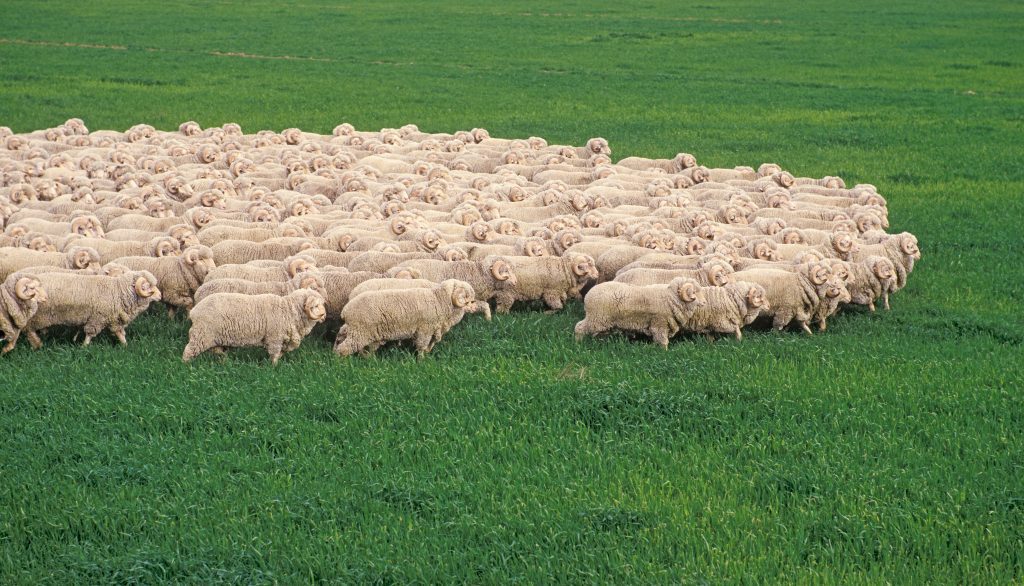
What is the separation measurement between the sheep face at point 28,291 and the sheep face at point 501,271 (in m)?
4.04

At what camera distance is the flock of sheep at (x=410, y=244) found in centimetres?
1050

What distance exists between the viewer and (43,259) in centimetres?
1147

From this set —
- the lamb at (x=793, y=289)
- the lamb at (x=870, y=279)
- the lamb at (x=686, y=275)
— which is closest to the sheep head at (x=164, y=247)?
the lamb at (x=686, y=275)

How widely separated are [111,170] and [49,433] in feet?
27.1

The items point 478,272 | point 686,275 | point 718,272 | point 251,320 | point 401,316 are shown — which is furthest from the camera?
point 478,272

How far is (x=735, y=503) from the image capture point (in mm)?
7590

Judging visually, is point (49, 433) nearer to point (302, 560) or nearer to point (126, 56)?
point (302, 560)

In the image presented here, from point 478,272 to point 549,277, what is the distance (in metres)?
0.72

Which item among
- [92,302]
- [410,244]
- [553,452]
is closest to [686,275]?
[410,244]

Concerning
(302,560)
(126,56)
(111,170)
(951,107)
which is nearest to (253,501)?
(302,560)

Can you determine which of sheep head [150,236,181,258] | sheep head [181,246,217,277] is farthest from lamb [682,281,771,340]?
sheep head [150,236,181,258]

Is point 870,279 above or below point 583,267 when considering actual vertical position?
above

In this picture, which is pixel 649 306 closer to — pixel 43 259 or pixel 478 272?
pixel 478 272

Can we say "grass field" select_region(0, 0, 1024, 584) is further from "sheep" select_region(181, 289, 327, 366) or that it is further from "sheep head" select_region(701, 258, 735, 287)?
"sheep head" select_region(701, 258, 735, 287)
